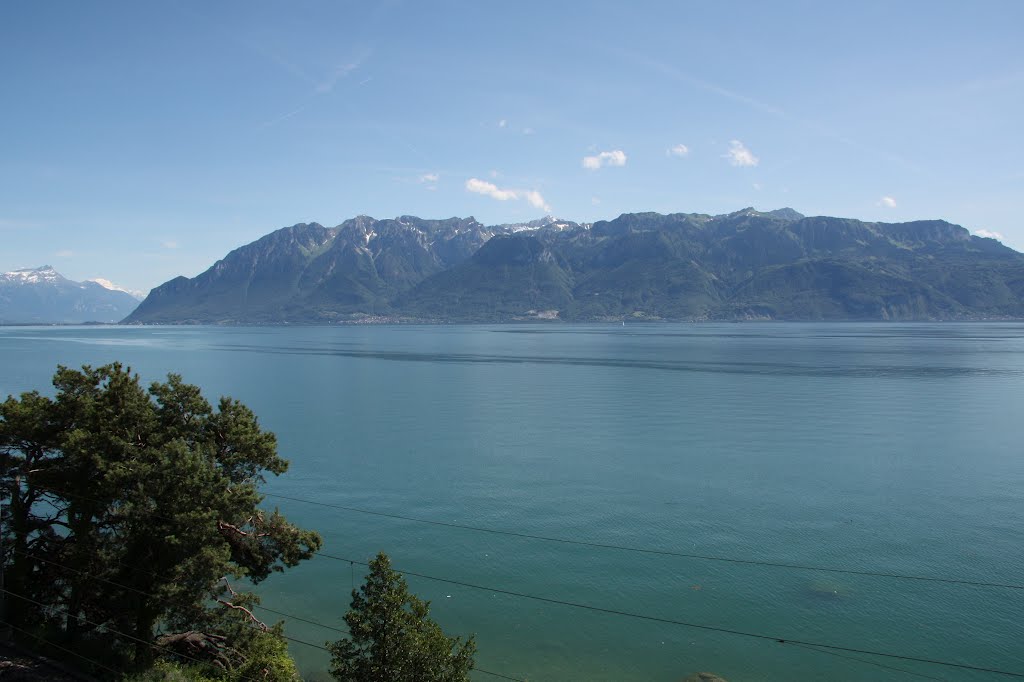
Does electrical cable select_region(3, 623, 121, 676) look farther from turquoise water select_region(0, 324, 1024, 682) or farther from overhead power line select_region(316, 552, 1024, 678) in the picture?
overhead power line select_region(316, 552, 1024, 678)

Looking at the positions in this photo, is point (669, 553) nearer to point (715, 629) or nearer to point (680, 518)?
point (680, 518)

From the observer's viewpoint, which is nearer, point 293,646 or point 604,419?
point 293,646

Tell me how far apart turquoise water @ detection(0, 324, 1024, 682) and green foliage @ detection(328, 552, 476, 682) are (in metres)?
9.15

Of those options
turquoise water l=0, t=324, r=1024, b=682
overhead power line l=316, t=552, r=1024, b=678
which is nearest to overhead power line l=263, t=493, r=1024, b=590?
turquoise water l=0, t=324, r=1024, b=682

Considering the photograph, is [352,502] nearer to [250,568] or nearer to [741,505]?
[250,568]

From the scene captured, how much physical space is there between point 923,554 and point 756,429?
133ft

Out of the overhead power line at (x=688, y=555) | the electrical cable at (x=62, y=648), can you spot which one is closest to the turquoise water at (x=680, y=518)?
the overhead power line at (x=688, y=555)

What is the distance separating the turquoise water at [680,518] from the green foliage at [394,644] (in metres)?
9.15

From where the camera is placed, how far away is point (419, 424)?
8831 centimetres

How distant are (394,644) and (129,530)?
12004 mm

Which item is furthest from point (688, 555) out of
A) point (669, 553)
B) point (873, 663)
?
point (873, 663)

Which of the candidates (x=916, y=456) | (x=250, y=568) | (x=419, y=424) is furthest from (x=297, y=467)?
(x=916, y=456)

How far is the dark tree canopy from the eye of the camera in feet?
82.1

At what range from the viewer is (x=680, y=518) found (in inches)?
1925
